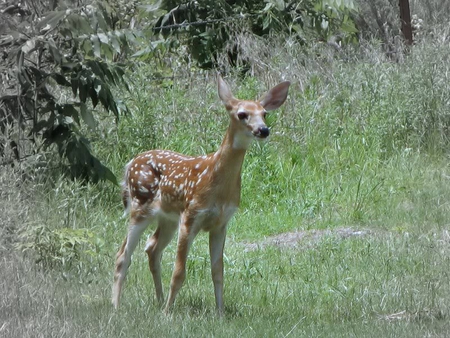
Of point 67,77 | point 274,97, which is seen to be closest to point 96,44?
point 67,77

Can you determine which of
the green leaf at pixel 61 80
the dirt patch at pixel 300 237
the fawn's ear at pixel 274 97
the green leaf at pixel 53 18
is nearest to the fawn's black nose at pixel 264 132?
the fawn's ear at pixel 274 97

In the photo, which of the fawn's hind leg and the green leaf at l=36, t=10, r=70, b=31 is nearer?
the fawn's hind leg

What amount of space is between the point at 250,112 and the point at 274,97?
0.38 m

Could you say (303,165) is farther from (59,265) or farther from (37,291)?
(37,291)

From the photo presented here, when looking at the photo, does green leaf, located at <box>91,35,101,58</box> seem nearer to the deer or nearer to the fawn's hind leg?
the deer

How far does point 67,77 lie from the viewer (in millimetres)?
10062

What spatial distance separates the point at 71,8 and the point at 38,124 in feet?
5.34

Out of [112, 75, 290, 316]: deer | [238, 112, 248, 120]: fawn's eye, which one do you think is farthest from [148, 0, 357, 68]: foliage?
[238, 112, 248, 120]: fawn's eye

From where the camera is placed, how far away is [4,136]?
31.0 feet

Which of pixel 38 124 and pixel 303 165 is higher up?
pixel 38 124

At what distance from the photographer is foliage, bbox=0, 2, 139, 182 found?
8.61 meters

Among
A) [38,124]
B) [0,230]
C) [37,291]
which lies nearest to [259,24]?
[38,124]

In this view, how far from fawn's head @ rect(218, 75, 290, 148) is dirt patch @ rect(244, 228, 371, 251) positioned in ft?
8.10

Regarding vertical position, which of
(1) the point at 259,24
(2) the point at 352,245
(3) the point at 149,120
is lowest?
(2) the point at 352,245
